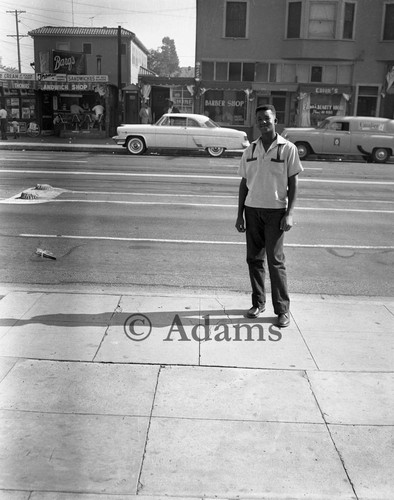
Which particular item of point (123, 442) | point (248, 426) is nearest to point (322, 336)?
point (248, 426)

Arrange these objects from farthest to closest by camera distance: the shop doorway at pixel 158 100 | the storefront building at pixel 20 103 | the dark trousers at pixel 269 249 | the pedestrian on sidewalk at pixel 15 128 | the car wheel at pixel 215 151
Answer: the shop doorway at pixel 158 100
the storefront building at pixel 20 103
the pedestrian on sidewalk at pixel 15 128
the car wheel at pixel 215 151
the dark trousers at pixel 269 249

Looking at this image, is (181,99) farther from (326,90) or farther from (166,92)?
(326,90)

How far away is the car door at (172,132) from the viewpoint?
20422mm

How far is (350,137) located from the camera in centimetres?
2088

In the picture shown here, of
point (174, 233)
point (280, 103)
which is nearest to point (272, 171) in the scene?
point (174, 233)

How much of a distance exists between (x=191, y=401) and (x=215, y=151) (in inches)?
704

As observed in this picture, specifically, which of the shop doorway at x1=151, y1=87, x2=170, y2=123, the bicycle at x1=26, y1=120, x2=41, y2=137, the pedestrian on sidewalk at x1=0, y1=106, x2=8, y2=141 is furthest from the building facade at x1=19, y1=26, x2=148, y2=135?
the pedestrian on sidewalk at x1=0, y1=106, x2=8, y2=141

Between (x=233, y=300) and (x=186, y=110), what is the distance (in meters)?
24.2

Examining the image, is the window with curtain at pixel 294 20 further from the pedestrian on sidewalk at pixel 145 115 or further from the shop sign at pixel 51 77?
the shop sign at pixel 51 77

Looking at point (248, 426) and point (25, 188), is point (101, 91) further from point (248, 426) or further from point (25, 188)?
point (248, 426)

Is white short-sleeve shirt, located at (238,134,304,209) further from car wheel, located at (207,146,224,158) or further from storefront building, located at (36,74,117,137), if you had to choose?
storefront building, located at (36,74,117,137)

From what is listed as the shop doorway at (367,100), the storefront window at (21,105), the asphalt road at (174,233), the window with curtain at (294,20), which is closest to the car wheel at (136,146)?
the asphalt road at (174,233)

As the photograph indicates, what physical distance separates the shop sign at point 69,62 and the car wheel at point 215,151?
12.1 metres

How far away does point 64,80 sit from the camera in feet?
90.7
